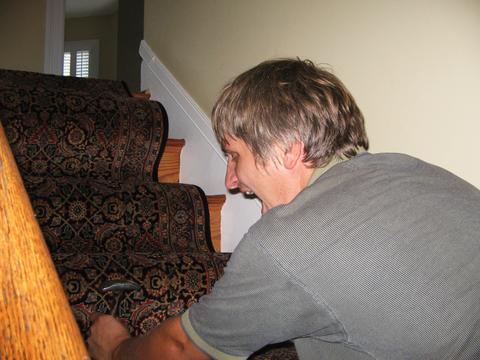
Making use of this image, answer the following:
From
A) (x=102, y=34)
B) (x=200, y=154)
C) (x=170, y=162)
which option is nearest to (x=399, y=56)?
(x=200, y=154)

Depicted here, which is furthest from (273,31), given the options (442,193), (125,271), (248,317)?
(248,317)

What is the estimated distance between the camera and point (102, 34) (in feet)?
28.4

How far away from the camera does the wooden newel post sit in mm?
346

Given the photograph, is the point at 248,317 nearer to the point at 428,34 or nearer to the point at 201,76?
the point at 428,34

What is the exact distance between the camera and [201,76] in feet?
7.33

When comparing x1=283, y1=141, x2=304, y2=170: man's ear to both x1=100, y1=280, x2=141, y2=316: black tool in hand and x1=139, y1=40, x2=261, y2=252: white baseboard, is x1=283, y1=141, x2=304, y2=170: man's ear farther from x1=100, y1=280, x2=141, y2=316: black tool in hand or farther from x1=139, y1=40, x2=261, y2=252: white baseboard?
x1=139, y1=40, x2=261, y2=252: white baseboard

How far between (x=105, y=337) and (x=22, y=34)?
3889 millimetres

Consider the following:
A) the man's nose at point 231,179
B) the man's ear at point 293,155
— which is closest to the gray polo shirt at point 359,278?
the man's ear at point 293,155

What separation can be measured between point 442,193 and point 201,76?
165 cm

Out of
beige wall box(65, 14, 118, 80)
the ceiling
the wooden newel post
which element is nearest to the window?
beige wall box(65, 14, 118, 80)

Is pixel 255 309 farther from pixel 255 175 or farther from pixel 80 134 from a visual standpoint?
pixel 80 134

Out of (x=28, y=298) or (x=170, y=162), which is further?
(x=170, y=162)

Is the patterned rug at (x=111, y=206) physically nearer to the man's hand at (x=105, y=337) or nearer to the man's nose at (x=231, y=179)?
the man's hand at (x=105, y=337)

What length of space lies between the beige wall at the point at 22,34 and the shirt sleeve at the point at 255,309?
12.7 ft
